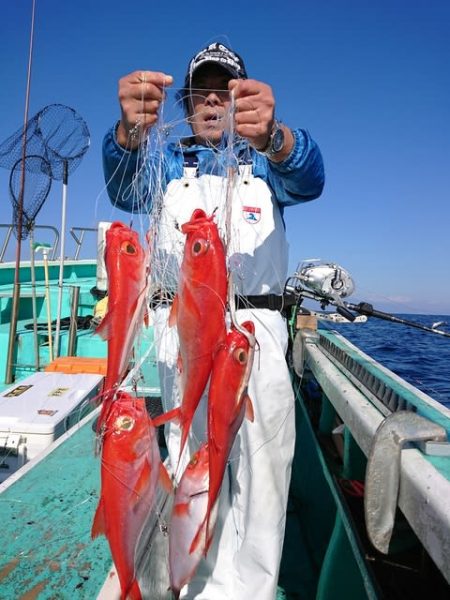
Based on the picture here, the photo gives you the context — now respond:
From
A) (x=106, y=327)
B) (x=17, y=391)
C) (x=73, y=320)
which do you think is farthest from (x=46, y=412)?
(x=106, y=327)

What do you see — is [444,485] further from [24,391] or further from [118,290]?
[24,391]

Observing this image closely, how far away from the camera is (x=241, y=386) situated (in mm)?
1280

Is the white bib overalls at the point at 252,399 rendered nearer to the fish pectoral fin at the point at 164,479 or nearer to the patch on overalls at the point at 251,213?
the patch on overalls at the point at 251,213

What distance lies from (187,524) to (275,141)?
1.68 m

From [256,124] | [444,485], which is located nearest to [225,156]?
[256,124]

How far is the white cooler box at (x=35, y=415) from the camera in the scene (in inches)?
119

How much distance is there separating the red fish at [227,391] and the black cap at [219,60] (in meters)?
1.47

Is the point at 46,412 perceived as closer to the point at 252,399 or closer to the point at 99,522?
the point at 99,522

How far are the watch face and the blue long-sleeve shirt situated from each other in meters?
0.06

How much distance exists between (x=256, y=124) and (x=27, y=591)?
2.39 meters

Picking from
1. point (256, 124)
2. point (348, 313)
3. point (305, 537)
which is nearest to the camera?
point (256, 124)

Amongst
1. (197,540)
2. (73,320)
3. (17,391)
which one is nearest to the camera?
(197,540)

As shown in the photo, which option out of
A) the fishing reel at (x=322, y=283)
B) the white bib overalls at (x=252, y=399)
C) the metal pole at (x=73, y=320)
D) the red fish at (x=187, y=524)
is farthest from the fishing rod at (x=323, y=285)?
the metal pole at (x=73, y=320)

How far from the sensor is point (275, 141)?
1.70m
